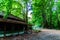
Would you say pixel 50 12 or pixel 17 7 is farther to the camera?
pixel 50 12

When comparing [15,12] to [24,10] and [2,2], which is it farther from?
[2,2]

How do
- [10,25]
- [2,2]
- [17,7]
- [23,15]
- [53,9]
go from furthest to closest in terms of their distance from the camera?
[53,9], [23,15], [17,7], [10,25], [2,2]

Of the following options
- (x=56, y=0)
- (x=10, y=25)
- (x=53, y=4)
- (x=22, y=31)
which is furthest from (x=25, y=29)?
(x=56, y=0)

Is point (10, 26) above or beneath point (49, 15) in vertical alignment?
beneath

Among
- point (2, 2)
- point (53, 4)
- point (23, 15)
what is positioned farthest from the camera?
point (53, 4)

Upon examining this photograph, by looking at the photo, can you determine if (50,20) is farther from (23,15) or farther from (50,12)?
(23,15)

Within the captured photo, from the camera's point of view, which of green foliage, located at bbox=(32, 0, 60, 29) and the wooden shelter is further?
green foliage, located at bbox=(32, 0, 60, 29)

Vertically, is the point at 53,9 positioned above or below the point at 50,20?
above

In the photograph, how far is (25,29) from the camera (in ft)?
99.6

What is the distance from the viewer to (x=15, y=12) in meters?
32.0

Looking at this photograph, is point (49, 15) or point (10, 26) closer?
point (10, 26)

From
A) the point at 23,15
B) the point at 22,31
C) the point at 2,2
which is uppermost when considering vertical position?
the point at 2,2

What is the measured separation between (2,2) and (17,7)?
12.4 metres

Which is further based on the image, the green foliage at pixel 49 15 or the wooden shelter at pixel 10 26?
the green foliage at pixel 49 15
